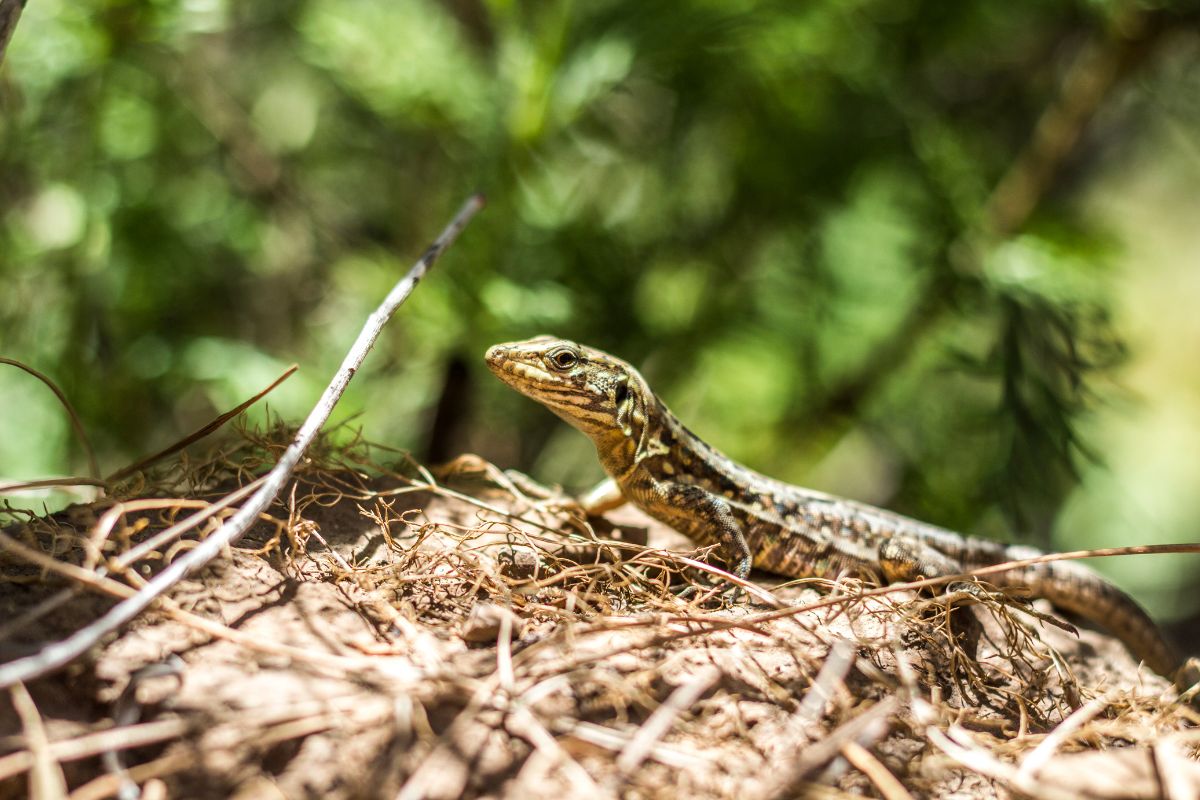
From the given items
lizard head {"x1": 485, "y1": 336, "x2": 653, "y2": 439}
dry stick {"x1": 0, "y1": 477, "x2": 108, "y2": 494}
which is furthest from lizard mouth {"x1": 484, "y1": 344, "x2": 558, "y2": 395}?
dry stick {"x1": 0, "y1": 477, "x2": 108, "y2": 494}

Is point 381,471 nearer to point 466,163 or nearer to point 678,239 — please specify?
point 466,163

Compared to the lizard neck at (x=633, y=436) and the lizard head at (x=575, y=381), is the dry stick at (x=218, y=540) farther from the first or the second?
the lizard neck at (x=633, y=436)

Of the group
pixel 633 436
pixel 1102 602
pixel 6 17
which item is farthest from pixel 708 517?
pixel 6 17

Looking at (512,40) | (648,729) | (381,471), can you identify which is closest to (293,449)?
(381,471)

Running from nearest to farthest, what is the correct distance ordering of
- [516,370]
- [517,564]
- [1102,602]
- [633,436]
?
[517,564] < [516,370] < [633,436] < [1102,602]

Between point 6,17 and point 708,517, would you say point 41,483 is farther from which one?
point 708,517

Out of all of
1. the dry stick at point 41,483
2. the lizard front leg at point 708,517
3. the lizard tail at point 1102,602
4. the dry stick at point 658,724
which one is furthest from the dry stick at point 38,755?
the lizard tail at point 1102,602

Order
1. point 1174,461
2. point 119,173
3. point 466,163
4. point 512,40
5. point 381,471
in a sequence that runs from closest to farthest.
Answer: point 381,471, point 512,40, point 466,163, point 119,173, point 1174,461
